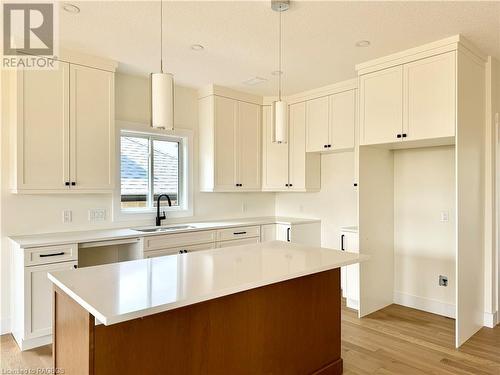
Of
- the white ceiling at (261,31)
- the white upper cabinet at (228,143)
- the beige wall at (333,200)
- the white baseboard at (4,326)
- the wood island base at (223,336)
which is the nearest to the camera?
the wood island base at (223,336)

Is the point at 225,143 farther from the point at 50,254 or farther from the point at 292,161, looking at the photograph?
the point at 50,254

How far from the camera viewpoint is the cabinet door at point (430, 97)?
9.72 ft

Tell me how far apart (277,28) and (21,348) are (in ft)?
11.2

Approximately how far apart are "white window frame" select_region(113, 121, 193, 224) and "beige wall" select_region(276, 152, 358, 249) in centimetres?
175

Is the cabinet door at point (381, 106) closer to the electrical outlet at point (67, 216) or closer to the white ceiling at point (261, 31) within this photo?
the white ceiling at point (261, 31)

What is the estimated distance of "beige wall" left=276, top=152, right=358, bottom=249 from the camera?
4.50m

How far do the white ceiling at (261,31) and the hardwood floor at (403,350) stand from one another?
2694 millimetres

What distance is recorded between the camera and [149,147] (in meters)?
4.14

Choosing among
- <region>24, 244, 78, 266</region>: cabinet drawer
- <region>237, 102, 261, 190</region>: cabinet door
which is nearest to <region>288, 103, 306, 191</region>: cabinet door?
<region>237, 102, 261, 190</region>: cabinet door

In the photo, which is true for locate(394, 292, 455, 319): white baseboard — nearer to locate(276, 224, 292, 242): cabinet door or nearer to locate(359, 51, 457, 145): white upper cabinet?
locate(276, 224, 292, 242): cabinet door

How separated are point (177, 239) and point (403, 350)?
7.84 ft

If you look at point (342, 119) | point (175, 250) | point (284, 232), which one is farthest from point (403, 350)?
point (342, 119)

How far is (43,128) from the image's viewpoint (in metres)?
3.04

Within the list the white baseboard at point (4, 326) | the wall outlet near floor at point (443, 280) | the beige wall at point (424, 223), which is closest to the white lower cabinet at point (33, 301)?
the white baseboard at point (4, 326)
